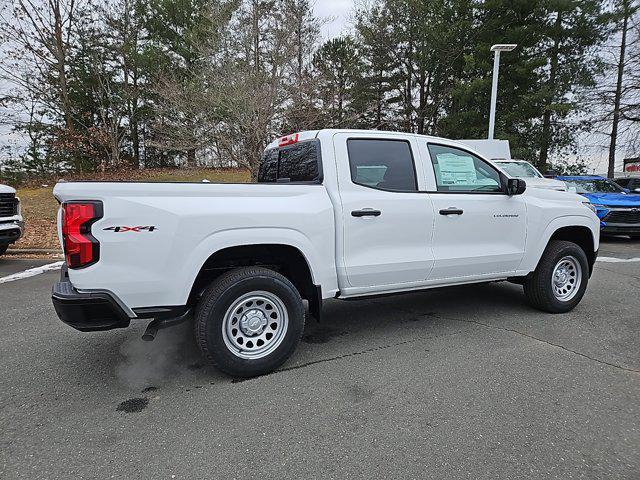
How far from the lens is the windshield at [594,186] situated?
38.3ft

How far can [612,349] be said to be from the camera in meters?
3.74

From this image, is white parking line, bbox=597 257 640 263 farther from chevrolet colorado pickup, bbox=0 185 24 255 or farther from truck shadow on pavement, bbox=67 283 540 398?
chevrolet colorado pickup, bbox=0 185 24 255

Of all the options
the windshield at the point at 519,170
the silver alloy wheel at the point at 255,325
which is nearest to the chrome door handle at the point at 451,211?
the silver alloy wheel at the point at 255,325

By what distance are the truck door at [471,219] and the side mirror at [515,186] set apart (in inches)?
2.8

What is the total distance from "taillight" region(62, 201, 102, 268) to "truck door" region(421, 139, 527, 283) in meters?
2.79

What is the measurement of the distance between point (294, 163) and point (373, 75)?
2478cm

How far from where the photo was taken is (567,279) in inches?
187

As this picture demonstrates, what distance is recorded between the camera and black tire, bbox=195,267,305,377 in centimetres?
298

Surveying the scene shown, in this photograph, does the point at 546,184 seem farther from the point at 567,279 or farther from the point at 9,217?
the point at 9,217

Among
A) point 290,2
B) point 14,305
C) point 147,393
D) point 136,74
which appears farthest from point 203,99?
point 136,74

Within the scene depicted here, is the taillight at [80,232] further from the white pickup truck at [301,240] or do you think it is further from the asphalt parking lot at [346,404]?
the asphalt parking lot at [346,404]

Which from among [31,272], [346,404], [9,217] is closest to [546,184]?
[346,404]

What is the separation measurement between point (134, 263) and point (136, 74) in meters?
24.2

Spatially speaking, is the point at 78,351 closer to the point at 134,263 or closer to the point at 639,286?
the point at 134,263
